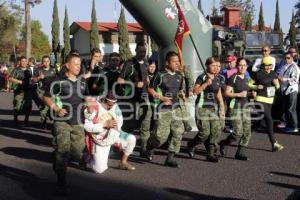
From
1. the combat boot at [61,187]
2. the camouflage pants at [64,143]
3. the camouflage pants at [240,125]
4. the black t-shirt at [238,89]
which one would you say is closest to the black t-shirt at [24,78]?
the black t-shirt at [238,89]

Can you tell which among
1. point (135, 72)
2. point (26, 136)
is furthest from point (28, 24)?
point (135, 72)

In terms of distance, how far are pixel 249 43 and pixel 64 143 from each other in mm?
10617

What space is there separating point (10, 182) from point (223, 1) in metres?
59.6

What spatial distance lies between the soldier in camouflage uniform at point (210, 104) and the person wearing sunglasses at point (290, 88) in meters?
3.44

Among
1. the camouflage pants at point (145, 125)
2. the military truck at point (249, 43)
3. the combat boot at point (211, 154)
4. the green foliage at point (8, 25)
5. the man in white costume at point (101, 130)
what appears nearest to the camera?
the man in white costume at point (101, 130)

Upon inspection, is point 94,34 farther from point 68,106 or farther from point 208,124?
point 68,106

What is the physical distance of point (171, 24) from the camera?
997cm

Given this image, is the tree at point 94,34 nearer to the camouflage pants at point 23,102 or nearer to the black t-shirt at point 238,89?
the camouflage pants at point 23,102

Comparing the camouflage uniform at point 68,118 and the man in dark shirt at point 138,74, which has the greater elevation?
the man in dark shirt at point 138,74

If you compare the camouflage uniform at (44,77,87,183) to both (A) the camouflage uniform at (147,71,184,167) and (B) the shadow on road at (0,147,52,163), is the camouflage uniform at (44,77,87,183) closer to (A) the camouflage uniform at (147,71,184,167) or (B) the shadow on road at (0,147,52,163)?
(A) the camouflage uniform at (147,71,184,167)

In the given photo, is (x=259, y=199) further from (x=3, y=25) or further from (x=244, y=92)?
(x=3, y=25)

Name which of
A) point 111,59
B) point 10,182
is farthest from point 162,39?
point 10,182

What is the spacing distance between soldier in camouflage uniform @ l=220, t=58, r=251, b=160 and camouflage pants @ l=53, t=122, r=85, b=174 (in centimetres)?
270

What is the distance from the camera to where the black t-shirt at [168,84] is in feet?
24.9
